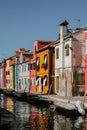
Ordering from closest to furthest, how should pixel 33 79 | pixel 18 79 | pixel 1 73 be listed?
pixel 33 79
pixel 18 79
pixel 1 73

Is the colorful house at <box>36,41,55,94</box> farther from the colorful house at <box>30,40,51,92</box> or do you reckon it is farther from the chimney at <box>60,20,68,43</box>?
the chimney at <box>60,20,68,43</box>

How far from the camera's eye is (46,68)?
2579 inches

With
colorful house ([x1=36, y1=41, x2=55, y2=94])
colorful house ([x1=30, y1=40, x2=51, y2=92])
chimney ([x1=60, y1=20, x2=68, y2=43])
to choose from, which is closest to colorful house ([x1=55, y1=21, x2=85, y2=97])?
chimney ([x1=60, y1=20, x2=68, y2=43])

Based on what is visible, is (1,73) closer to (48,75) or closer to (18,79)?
(18,79)

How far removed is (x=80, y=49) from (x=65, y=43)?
264 cm

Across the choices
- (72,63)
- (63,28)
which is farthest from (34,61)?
(72,63)

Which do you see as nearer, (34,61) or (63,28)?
(63,28)

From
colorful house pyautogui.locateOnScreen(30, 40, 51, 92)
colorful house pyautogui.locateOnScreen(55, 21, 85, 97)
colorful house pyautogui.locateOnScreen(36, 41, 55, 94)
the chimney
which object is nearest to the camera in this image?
colorful house pyautogui.locateOnScreen(55, 21, 85, 97)

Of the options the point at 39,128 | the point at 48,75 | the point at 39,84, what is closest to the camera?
the point at 39,128

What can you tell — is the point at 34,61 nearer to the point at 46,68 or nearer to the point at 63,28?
the point at 46,68

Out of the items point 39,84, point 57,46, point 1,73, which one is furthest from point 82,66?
point 1,73

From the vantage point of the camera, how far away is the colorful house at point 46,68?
6419 cm

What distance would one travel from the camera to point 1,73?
418 feet

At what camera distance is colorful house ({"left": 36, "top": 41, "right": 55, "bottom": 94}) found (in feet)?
211
